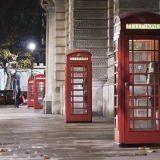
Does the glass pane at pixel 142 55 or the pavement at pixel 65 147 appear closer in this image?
the pavement at pixel 65 147

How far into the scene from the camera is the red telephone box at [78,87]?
1902cm

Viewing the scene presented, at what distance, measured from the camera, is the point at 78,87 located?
1964 centimetres

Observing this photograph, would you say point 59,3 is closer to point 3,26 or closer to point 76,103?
point 76,103

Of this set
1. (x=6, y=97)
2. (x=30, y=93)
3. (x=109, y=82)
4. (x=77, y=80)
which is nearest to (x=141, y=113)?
(x=77, y=80)

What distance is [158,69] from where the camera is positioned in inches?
446

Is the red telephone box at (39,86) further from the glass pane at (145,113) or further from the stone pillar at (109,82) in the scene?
the glass pane at (145,113)

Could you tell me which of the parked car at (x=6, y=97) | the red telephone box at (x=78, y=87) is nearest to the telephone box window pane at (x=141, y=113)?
the red telephone box at (x=78, y=87)

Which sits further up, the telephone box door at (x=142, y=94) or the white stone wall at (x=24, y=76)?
the white stone wall at (x=24, y=76)

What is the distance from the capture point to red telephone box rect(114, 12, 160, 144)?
1124 cm

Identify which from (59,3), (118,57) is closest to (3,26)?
(59,3)

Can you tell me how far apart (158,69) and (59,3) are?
17640 mm

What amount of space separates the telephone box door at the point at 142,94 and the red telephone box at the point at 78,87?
762cm

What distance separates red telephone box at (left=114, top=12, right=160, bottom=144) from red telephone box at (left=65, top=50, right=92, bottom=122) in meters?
7.59

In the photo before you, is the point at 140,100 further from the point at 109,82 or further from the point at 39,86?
the point at 39,86
